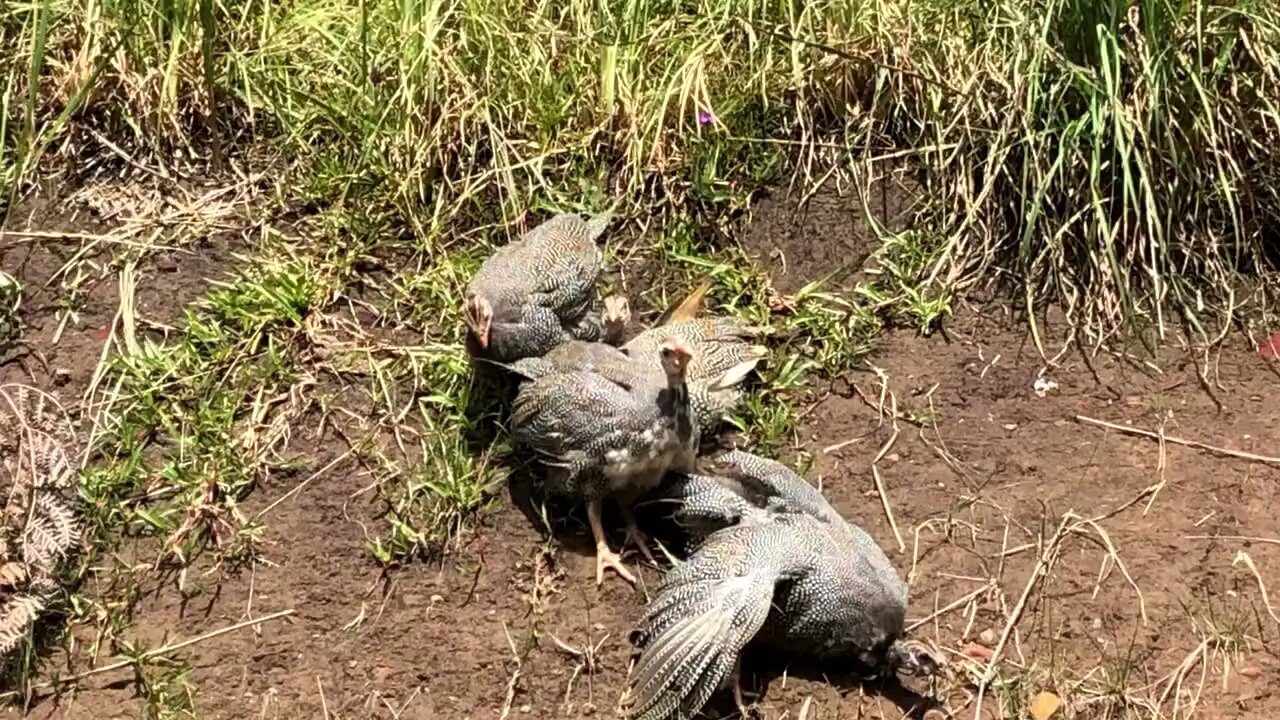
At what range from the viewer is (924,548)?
2826mm

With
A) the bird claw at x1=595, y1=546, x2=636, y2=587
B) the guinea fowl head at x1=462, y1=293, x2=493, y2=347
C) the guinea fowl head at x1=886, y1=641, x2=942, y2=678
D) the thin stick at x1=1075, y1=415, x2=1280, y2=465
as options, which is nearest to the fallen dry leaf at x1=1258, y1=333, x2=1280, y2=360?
the thin stick at x1=1075, y1=415, x2=1280, y2=465

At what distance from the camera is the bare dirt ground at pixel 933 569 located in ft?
8.46

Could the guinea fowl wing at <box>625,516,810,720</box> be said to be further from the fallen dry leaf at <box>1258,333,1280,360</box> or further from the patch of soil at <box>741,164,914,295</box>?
the fallen dry leaf at <box>1258,333,1280,360</box>

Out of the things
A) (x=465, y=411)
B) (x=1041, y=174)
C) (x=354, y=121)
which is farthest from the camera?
A: (x=354, y=121)

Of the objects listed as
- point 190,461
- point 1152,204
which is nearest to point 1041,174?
point 1152,204

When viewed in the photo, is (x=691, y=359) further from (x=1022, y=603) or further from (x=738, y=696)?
(x=1022, y=603)

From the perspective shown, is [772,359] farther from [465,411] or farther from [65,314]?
[65,314]

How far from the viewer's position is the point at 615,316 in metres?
2.97

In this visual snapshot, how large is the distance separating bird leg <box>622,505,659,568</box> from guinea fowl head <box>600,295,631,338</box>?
0.39 metres

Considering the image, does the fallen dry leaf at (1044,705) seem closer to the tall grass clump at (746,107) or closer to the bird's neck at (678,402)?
the bird's neck at (678,402)

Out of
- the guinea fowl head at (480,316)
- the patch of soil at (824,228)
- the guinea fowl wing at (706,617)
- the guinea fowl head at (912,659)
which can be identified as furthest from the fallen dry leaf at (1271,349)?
the guinea fowl head at (480,316)

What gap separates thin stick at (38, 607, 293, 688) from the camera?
2594 mm

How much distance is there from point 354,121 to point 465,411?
0.84 meters

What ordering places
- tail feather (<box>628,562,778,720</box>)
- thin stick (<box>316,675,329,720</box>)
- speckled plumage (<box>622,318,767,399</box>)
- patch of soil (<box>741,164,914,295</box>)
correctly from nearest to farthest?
tail feather (<box>628,562,778,720</box>)
thin stick (<box>316,675,329,720</box>)
speckled plumage (<box>622,318,767,399</box>)
patch of soil (<box>741,164,914,295</box>)
